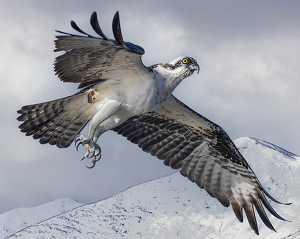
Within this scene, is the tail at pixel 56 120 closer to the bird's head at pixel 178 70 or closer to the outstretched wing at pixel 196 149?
the bird's head at pixel 178 70

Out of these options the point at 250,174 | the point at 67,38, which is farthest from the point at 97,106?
the point at 250,174

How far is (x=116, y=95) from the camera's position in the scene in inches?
500

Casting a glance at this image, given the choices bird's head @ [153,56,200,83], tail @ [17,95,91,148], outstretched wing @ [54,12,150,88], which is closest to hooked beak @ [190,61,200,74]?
bird's head @ [153,56,200,83]

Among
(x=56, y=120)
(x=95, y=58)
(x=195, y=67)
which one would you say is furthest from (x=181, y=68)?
(x=56, y=120)

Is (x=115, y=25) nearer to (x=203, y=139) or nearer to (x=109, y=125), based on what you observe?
(x=109, y=125)

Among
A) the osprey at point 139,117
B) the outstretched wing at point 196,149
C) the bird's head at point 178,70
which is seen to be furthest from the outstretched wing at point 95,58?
the outstretched wing at point 196,149

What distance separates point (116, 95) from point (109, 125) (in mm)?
1045

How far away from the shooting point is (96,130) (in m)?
13.1

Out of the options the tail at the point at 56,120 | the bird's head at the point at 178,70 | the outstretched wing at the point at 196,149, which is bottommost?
the tail at the point at 56,120

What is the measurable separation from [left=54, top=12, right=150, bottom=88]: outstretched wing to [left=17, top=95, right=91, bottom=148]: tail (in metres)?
1.02

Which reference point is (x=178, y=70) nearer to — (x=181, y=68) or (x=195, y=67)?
(x=181, y=68)

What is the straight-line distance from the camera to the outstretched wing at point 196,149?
15383 mm

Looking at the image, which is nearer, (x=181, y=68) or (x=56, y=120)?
(x=181, y=68)

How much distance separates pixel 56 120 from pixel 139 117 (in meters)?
3.48
